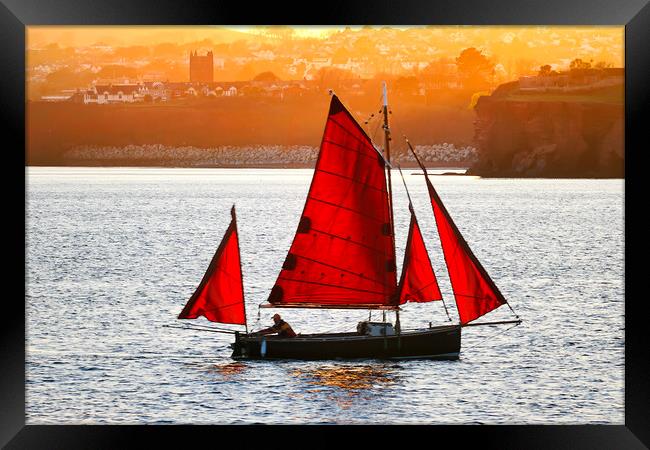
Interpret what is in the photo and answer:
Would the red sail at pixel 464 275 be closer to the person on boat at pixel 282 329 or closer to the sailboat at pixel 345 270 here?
the sailboat at pixel 345 270

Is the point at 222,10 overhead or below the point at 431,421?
overhead

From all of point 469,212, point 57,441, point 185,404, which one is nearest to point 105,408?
point 185,404

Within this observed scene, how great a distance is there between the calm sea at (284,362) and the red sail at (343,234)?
2.29m

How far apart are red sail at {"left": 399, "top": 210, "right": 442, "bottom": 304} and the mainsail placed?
107 cm

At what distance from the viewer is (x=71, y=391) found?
116 ft

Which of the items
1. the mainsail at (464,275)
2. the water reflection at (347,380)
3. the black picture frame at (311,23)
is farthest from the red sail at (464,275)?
the black picture frame at (311,23)

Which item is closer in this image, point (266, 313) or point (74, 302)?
point (266, 313)

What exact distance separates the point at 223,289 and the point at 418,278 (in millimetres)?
5630

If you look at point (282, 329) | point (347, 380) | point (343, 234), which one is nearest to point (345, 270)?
point (343, 234)

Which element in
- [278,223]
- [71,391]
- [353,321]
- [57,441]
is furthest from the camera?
[278,223]

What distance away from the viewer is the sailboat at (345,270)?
3366cm

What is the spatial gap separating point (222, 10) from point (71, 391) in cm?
2094

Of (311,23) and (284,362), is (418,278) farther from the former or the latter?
(311,23)

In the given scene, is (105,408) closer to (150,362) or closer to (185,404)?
(185,404)
